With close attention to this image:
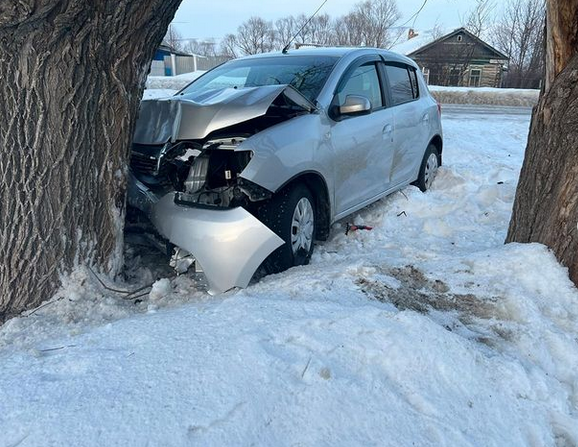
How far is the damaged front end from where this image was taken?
348cm

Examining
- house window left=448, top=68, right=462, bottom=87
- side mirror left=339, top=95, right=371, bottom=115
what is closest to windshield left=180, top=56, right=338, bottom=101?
side mirror left=339, top=95, right=371, bottom=115

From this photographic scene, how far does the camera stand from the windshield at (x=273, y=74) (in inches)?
187

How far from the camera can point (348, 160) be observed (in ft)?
15.6

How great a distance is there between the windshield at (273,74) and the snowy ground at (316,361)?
1874mm

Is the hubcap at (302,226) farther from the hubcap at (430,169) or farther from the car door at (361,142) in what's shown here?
the hubcap at (430,169)

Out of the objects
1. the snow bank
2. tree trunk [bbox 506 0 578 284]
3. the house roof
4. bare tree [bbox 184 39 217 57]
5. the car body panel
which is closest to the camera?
tree trunk [bbox 506 0 578 284]

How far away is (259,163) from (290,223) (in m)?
0.56

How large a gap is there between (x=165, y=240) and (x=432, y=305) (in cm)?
189

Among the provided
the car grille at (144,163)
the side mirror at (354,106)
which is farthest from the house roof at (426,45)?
the car grille at (144,163)

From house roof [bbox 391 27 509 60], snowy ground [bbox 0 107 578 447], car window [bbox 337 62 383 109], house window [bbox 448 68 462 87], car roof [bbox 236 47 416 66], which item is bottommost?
snowy ground [bbox 0 107 578 447]

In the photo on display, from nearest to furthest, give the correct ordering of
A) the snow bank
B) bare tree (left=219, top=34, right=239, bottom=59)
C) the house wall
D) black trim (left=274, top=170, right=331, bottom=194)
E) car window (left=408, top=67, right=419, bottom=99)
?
black trim (left=274, top=170, right=331, bottom=194) < car window (left=408, top=67, right=419, bottom=99) < the snow bank < the house wall < bare tree (left=219, top=34, right=239, bottom=59)

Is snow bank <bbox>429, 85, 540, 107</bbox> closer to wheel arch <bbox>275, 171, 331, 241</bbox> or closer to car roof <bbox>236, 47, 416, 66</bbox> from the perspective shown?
car roof <bbox>236, 47, 416, 66</bbox>

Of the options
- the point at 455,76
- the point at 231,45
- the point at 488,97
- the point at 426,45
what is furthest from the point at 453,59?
the point at 231,45

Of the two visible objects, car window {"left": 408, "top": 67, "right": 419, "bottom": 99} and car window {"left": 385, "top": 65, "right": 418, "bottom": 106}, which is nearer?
car window {"left": 385, "top": 65, "right": 418, "bottom": 106}
